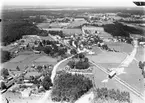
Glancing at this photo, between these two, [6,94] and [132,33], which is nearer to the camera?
[6,94]

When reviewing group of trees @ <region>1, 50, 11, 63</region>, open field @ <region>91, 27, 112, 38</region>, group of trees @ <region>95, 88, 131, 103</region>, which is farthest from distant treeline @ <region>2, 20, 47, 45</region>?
group of trees @ <region>95, 88, 131, 103</region>

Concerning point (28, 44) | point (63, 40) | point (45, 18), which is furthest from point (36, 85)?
point (45, 18)

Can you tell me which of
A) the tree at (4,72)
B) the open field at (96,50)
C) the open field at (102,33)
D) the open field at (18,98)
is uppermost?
the open field at (102,33)

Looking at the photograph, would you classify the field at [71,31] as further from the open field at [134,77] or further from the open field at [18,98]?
the open field at [18,98]

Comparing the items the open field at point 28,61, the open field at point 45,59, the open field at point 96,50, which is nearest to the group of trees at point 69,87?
the open field at point 28,61

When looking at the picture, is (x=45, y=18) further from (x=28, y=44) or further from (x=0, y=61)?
(x=0, y=61)

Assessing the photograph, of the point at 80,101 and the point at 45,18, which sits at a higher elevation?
the point at 45,18

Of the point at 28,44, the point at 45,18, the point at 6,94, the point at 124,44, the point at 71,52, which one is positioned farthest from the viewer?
the point at 45,18

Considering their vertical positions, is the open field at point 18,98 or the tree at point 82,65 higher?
the tree at point 82,65
